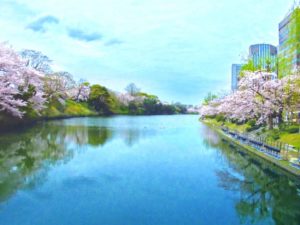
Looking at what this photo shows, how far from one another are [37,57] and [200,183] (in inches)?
1716

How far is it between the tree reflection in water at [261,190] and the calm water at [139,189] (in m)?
0.02

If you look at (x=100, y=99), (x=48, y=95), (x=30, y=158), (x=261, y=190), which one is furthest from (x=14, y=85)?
(x=100, y=99)

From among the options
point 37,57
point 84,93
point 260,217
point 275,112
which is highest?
point 37,57

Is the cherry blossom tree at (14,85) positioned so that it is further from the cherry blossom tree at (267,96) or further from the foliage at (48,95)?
the cherry blossom tree at (267,96)

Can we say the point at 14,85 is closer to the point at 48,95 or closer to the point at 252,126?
the point at 48,95

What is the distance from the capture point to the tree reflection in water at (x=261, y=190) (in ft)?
25.5

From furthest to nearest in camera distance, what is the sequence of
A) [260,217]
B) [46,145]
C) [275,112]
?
1. [275,112]
2. [46,145]
3. [260,217]

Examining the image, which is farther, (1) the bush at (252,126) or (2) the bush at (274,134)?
(1) the bush at (252,126)

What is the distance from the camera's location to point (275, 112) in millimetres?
21812

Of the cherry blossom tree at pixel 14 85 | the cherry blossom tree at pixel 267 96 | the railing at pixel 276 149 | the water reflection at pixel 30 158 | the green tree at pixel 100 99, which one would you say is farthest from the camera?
the green tree at pixel 100 99

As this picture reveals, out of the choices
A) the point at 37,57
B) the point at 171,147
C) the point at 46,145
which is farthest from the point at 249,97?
the point at 37,57

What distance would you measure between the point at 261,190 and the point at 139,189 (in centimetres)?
442

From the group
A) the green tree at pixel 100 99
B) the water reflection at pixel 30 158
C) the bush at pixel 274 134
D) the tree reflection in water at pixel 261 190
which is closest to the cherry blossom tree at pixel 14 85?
the water reflection at pixel 30 158

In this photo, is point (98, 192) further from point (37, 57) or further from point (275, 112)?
point (37, 57)
